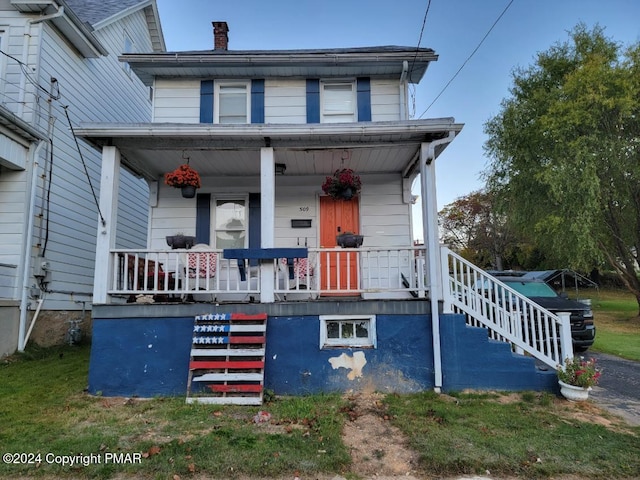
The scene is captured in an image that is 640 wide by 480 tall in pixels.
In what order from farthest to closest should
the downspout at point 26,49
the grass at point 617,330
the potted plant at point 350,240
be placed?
the grass at point 617,330 < the downspout at point 26,49 < the potted plant at point 350,240

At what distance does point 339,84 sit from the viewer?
27.0ft

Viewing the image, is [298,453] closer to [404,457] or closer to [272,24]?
[404,457]

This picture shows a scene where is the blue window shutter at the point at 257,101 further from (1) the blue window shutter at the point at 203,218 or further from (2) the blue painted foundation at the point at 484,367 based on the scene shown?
(2) the blue painted foundation at the point at 484,367

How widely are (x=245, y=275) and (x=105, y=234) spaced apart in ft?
6.85

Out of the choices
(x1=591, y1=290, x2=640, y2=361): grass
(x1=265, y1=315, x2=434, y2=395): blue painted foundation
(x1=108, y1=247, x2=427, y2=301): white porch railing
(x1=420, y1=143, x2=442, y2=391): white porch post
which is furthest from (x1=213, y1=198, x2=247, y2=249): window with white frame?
(x1=591, y1=290, x2=640, y2=361): grass

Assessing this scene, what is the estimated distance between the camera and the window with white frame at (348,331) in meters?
5.33

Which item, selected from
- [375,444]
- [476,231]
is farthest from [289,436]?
[476,231]

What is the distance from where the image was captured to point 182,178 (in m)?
5.96

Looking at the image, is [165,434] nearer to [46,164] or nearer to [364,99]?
[46,164]

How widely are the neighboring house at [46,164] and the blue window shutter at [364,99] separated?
528 cm

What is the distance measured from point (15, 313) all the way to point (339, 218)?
6459 mm

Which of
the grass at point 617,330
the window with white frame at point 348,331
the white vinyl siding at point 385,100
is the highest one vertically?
the white vinyl siding at point 385,100

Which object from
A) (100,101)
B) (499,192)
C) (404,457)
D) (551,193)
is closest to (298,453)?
(404,457)

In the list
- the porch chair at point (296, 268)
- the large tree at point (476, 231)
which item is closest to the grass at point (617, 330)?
the porch chair at point (296, 268)
